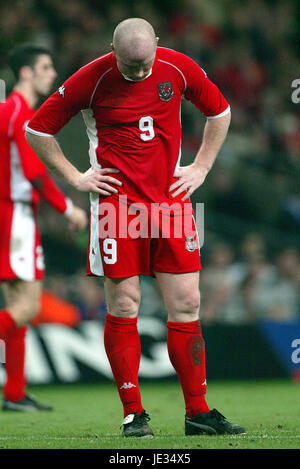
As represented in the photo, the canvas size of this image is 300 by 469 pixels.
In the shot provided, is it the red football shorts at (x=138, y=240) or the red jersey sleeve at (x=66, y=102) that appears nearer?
the red jersey sleeve at (x=66, y=102)

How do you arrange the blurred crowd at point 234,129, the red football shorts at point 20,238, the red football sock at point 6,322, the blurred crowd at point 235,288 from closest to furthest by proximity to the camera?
the red football sock at point 6,322
the red football shorts at point 20,238
the blurred crowd at point 235,288
the blurred crowd at point 234,129

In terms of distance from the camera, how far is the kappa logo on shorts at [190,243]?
13.9 feet

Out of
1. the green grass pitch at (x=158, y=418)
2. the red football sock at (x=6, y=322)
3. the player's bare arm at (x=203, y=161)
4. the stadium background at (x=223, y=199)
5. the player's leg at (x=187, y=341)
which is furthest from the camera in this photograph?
the stadium background at (x=223, y=199)

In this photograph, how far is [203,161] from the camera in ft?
14.4

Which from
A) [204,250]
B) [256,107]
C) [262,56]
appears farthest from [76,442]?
[262,56]

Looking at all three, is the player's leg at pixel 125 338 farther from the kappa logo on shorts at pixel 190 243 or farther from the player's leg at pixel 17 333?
the player's leg at pixel 17 333

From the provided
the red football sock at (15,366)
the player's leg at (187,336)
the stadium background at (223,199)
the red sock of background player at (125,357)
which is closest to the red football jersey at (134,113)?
the player's leg at (187,336)

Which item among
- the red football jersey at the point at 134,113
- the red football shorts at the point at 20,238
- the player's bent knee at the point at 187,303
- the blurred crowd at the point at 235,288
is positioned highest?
the red football jersey at the point at 134,113

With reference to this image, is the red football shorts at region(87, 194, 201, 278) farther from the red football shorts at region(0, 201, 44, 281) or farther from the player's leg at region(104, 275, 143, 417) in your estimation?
the red football shorts at region(0, 201, 44, 281)

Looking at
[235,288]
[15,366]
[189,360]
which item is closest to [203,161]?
[189,360]

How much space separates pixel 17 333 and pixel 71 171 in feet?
6.91

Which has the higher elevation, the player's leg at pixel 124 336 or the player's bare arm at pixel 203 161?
the player's bare arm at pixel 203 161

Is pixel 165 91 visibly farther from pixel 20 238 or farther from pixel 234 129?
pixel 234 129

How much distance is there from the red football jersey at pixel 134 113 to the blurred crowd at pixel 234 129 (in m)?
3.98
